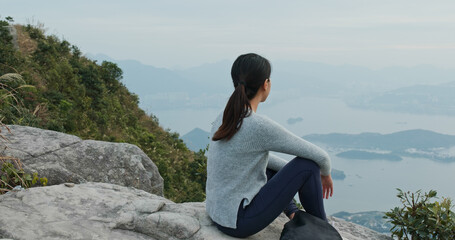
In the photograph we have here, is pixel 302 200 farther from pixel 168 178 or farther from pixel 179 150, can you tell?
pixel 179 150

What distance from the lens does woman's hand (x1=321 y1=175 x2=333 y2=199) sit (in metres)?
4.23

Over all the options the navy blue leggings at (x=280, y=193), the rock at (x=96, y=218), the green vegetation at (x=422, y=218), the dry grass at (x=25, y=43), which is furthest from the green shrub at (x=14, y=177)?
the dry grass at (x=25, y=43)

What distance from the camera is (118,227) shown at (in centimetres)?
408

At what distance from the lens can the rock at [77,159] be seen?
5676 mm

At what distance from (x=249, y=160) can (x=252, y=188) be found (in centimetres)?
31

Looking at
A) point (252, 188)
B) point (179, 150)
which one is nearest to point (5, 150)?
point (252, 188)

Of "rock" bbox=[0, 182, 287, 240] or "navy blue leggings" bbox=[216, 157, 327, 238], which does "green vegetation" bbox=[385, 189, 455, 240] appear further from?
"navy blue leggings" bbox=[216, 157, 327, 238]

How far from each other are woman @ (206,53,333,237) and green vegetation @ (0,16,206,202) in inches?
196

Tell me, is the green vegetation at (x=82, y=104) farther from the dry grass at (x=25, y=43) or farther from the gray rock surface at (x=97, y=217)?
the gray rock surface at (x=97, y=217)

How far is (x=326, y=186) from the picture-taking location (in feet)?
14.1

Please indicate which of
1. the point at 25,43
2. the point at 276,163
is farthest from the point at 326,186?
the point at 25,43

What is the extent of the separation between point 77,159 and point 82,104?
6807 mm

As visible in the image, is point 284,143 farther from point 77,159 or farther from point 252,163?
point 77,159

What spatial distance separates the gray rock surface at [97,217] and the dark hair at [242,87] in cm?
102
